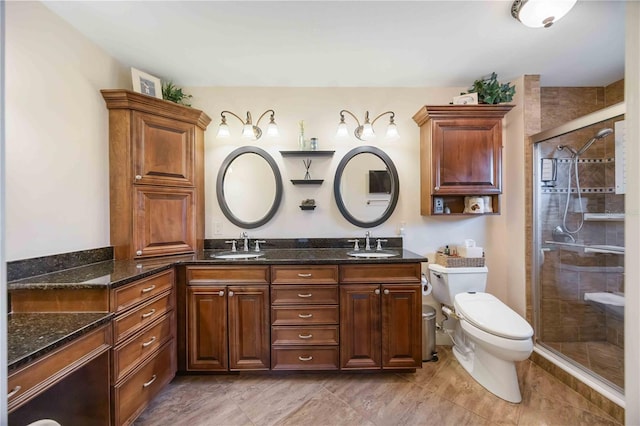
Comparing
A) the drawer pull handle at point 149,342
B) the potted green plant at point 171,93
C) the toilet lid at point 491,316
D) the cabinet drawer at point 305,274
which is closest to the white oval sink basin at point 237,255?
the cabinet drawer at point 305,274

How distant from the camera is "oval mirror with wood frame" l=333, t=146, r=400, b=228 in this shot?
2.40 m

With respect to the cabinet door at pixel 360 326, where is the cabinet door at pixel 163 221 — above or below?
above

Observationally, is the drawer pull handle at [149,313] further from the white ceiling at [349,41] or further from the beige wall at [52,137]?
the white ceiling at [349,41]

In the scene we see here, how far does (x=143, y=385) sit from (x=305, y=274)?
1.15 m

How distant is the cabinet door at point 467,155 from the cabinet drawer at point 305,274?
3.73 feet

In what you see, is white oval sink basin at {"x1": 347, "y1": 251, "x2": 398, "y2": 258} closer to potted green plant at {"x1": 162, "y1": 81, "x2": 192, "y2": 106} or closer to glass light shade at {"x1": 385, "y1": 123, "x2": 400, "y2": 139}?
glass light shade at {"x1": 385, "y1": 123, "x2": 400, "y2": 139}

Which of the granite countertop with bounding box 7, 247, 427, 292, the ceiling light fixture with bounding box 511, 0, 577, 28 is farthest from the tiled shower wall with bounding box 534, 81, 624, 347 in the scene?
the granite countertop with bounding box 7, 247, 427, 292

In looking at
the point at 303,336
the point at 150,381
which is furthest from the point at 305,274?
the point at 150,381

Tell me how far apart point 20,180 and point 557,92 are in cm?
408

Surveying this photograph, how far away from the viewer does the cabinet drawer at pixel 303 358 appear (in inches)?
73.6

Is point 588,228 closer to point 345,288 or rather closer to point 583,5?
point 583,5

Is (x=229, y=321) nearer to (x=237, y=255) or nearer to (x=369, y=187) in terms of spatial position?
(x=237, y=255)

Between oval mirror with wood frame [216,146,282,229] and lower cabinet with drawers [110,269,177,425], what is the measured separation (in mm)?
769

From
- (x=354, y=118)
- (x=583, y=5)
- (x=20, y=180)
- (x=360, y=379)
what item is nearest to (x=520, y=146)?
(x=583, y=5)
